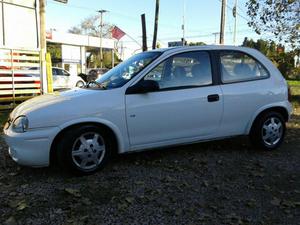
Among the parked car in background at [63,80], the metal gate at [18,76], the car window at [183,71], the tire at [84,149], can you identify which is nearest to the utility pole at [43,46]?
the metal gate at [18,76]

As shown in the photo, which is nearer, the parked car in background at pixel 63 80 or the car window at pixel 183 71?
the car window at pixel 183 71

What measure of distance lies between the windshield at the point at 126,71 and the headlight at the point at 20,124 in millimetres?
1172

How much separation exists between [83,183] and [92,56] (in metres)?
63.6

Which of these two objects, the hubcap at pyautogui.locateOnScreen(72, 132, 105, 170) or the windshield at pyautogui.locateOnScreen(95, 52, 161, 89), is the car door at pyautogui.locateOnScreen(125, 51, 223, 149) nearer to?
the windshield at pyautogui.locateOnScreen(95, 52, 161, 89)

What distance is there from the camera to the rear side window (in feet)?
19.6

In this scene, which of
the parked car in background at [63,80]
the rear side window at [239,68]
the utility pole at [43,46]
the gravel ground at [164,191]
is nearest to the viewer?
the gravel ground at [164,191]

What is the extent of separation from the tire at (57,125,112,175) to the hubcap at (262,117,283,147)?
2.56 m

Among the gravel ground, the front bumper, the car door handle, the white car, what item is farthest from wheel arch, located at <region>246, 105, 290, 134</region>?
the front bumper

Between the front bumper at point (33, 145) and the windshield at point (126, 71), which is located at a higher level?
the windshield at point (126, 71)

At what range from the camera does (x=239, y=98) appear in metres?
5.96

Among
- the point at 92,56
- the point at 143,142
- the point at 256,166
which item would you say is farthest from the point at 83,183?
the point at 92,56

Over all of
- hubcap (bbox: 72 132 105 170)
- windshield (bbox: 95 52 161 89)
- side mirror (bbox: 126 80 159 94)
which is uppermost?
windshield (bbox: 95 52 161 89)

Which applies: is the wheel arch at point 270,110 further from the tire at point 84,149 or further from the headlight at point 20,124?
the headlight at point 20,124

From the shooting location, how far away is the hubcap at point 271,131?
20.7 feet
